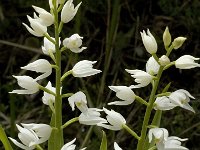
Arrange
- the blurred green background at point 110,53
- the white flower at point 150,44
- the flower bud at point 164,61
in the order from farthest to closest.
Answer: the blurred green background at point 110,53 → the white flower at point 150,44 → the flower bud at point 164,61

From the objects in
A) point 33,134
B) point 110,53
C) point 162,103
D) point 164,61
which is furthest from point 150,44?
point 110,53

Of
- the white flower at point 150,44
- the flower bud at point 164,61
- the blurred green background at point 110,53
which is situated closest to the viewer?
the flower bud at point 164,61

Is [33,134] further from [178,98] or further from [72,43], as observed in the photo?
[178,98]

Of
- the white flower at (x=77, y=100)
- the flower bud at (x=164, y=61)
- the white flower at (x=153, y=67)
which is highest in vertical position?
the flower bud at (x=164, y=61)

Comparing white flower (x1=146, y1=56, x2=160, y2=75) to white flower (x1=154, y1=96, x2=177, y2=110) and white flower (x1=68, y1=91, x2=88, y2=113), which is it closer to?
white flower (x1=154, y1=96, x2=177, y2=110)

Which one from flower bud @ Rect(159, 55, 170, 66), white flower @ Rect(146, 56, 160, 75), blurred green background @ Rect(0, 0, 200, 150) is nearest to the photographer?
flower bud @ Rect(159, 55, 170, 66)

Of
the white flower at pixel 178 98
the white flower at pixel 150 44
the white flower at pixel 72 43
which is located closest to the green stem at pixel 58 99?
the white flower at pixel 72 43

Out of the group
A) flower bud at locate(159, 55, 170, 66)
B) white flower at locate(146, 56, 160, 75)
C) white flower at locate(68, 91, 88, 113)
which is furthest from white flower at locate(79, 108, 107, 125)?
flower bud at locate(159, 55, 170, 66)

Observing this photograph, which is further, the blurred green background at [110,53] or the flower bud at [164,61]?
the blurred green background at [110,53]

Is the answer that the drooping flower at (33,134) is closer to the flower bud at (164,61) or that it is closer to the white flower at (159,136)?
the white flower at (159,136)
